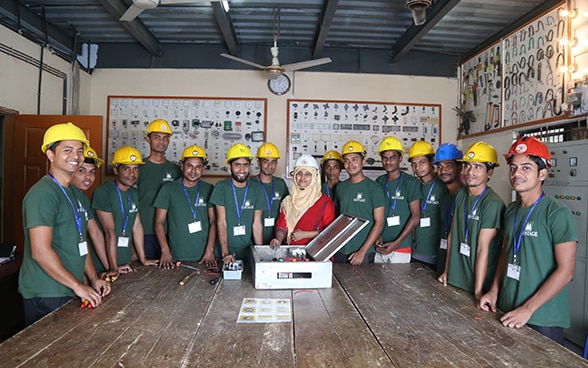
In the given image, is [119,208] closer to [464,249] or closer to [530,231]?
[464,249]

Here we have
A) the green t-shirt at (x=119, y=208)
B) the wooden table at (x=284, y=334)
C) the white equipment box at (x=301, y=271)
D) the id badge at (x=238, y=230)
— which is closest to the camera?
the wooden table at (x=284, y=334)

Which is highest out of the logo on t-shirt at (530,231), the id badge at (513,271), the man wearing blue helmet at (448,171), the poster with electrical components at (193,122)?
the poster with electrical components at (193,122)

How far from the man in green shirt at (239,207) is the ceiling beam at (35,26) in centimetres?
339

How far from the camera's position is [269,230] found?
351cm

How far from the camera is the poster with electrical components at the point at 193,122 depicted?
19.5ft

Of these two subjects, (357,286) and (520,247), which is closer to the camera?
(520,247)

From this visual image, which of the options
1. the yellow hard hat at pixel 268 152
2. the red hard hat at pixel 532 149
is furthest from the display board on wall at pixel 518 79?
the yellow hard hat at pixel 268 152

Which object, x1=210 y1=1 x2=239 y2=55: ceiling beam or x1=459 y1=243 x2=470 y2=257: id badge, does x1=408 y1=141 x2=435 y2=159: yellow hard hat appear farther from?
x1=210 y1=1 x2=239 y2=55: ceiling beam

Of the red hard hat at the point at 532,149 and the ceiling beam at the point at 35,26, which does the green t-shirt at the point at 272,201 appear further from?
the ceiling beam at the point at 35,26

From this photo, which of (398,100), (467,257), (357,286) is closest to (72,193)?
(357,286)

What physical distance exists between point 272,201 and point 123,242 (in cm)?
132

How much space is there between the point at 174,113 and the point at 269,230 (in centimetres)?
333

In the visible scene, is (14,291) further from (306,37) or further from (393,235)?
(306,37)

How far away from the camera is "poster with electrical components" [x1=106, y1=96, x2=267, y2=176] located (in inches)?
234
